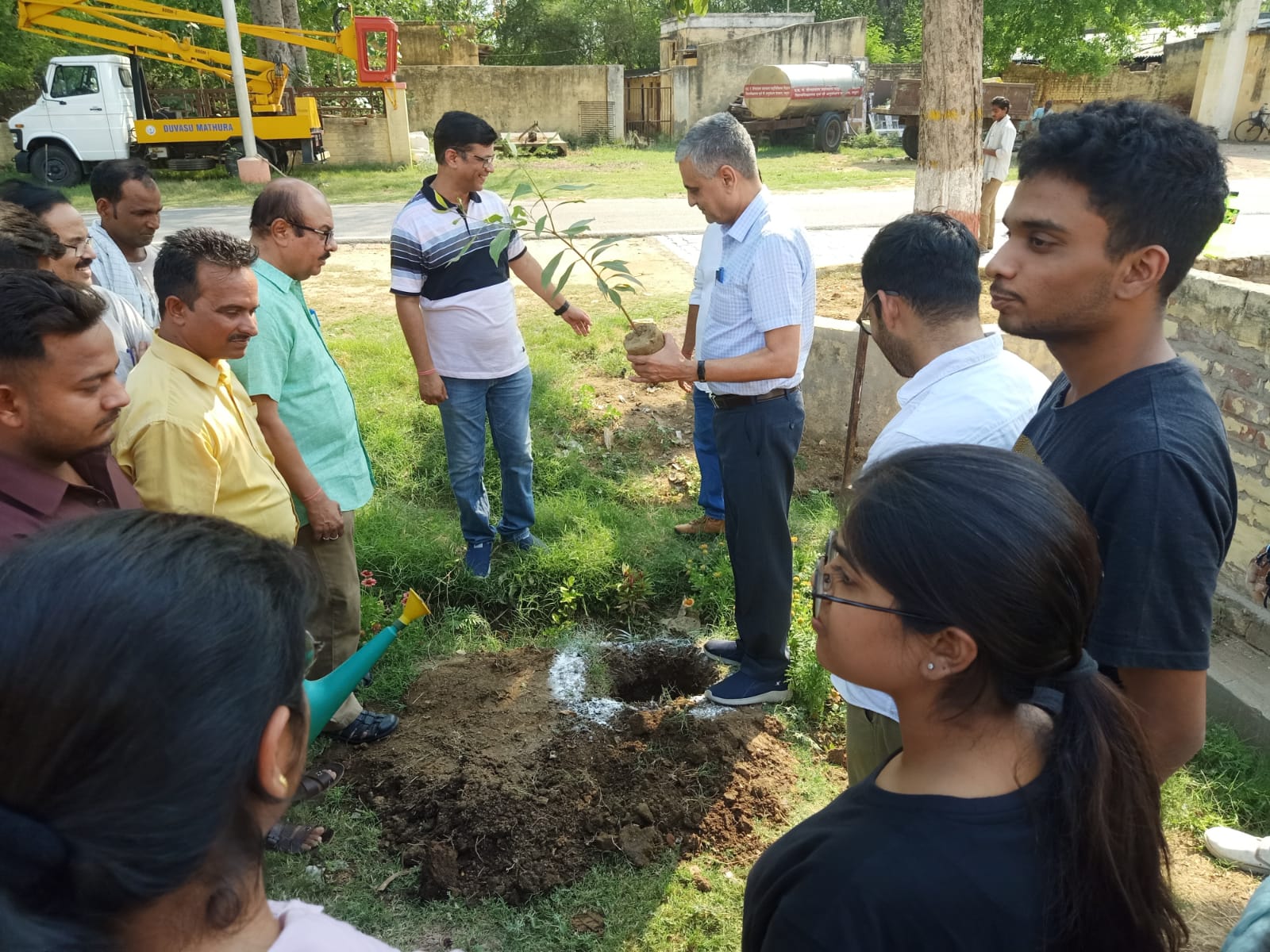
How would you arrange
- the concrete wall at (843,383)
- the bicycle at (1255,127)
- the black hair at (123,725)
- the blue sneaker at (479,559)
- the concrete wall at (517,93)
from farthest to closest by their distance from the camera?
the concrete wall at (517,93), the bicycle at (1255,127), the concrete wall at (843,383), the blue sneaker at (479,559), the black hair at (123,725)

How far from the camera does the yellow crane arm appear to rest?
15.1m

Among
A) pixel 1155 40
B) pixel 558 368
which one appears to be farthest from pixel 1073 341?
pixel 1155 40

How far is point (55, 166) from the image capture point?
17.0m

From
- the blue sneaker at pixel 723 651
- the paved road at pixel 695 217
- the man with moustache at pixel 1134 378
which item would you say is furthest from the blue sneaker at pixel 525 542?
the paved road at pixel 695 217

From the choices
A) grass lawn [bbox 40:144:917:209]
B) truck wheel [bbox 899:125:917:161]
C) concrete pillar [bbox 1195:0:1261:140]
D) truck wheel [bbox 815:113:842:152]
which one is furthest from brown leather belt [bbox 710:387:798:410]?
concrete pillar [bbox 1195:0:1261:140]

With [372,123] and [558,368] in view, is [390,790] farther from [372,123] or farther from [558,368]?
[372,123]


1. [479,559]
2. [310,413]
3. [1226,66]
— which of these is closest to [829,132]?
[1226,66]

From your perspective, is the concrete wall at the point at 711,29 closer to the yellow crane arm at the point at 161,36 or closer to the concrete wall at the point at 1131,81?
the concrete wall at the point at 1131,81

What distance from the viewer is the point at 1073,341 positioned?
66.6 inches

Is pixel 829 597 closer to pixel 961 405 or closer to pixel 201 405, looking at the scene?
pixel 961 405

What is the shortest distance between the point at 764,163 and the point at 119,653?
20.9 metres

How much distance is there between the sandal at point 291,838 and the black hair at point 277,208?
2015mm

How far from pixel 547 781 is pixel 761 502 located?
1261mm

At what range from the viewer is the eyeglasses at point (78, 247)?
10.5 feet
